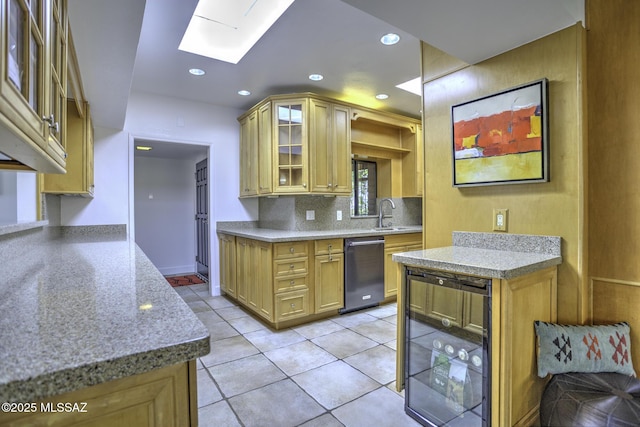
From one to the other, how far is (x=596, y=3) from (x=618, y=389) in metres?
1.95

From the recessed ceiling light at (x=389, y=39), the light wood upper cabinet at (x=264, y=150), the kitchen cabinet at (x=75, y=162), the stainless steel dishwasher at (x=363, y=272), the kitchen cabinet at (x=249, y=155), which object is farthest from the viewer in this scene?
the kitchen cabinet at (x=249, y=155)

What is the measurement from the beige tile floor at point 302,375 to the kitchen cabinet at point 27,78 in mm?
1573

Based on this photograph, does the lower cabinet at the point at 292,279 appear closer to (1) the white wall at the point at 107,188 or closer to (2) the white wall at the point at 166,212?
(1) the white wall at the point at 107,188

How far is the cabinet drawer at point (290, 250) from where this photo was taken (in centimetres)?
309

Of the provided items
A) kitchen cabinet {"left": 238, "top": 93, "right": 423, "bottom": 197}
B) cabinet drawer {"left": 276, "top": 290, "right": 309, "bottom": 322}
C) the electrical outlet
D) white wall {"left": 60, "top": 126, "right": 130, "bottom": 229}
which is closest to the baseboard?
white wall {"left": 60, "top": 126, "right": 130, "bottom": 229}

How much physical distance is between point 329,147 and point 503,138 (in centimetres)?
203

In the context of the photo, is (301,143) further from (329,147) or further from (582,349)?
(582,349)

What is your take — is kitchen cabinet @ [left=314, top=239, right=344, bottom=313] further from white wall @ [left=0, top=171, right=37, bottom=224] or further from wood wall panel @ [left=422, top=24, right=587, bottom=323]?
white wall @ [left=0, top=171, right=37, bottom=224]

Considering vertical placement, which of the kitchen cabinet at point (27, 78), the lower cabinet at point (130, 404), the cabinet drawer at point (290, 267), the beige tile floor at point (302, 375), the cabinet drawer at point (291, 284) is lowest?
the beige tile floor at point (302, 375)

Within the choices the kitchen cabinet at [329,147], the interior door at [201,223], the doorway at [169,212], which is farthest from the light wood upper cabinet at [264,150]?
the doorway at [169,212]

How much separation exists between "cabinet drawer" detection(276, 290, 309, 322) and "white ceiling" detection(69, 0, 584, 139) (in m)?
2.19

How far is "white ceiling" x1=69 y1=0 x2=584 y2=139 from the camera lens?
1577 millimetres

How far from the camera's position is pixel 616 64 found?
170 cm

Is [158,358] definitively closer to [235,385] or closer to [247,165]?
[235,385]
